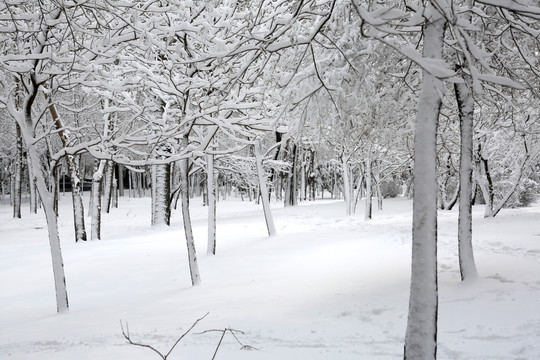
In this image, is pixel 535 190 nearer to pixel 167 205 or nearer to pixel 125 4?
pixel 167 205

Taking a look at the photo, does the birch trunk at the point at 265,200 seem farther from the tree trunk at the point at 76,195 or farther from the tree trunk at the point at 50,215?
the tree trunk at the point at 50,215

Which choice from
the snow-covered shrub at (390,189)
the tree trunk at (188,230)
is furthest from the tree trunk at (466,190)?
the snow-covered shrub at (390,189)

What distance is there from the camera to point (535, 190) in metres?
24.1

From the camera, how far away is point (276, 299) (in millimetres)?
6688

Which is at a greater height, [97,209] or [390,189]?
[390,189]

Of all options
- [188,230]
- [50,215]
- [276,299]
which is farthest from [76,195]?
[276,299]

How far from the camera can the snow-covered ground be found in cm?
467

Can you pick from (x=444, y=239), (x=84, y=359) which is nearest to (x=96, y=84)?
(x=84, y=359)

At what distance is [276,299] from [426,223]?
3868 mm

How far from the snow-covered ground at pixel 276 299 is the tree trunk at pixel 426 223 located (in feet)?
3.58

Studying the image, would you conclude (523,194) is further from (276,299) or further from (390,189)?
(276,299)

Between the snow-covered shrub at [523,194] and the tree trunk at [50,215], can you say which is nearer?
the tree trunk at [50,215]

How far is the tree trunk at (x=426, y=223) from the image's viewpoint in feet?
10.9

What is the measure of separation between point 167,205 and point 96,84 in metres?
11.0
